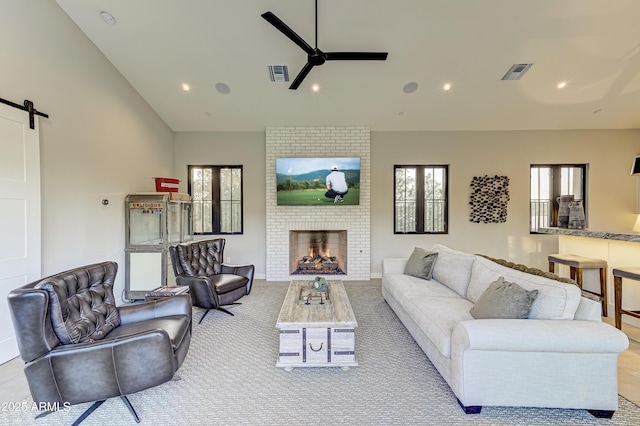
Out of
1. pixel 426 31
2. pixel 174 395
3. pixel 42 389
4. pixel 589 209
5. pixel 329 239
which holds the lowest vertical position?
pixel 174 395

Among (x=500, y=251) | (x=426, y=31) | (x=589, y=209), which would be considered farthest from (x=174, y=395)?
(x=589, y=209)

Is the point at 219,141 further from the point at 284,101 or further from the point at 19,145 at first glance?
the point at 19,145

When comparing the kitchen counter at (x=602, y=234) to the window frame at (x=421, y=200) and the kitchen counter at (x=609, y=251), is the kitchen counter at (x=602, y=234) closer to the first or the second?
the kitchen counter at (x=609, y=251)

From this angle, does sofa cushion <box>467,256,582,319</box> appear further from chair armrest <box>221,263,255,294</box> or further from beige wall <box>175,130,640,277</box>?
beige wall <box>175,130,640,277</box>

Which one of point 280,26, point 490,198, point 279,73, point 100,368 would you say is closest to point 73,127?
point 279,73

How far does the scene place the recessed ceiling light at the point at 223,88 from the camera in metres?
4.48

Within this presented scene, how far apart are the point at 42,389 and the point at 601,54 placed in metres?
6.61

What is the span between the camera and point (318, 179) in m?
5.38

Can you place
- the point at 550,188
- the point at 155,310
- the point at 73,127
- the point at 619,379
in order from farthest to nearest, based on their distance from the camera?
the point at 550,188, the point at 73,127, the point at 155,310, the point at 619,379

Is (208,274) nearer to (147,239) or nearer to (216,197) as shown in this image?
(147,239)

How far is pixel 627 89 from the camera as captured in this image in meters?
4.45

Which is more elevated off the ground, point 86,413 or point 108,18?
point 108,18

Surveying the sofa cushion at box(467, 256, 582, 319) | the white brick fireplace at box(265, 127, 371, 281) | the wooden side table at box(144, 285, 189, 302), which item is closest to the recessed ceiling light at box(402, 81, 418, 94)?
the white brick fireplace at box(265, 127, 371, 281)

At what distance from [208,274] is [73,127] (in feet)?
8.09
